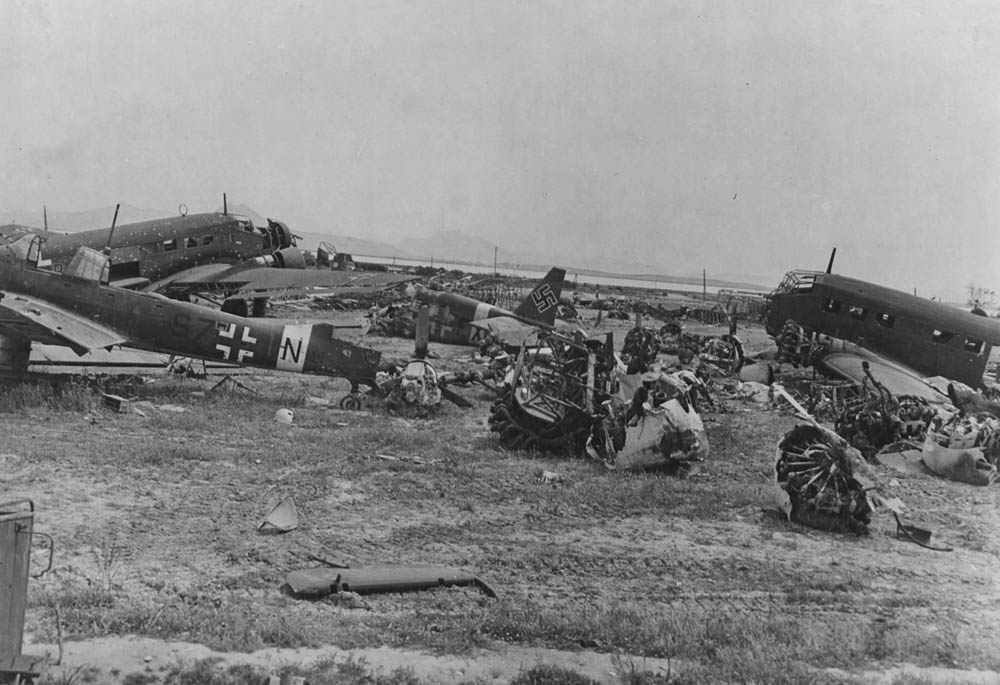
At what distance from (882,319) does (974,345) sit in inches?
89.7

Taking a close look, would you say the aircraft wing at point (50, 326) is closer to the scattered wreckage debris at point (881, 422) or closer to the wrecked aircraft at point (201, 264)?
the wrecked aircraft at point (201, 264)

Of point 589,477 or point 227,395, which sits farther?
point 227,395

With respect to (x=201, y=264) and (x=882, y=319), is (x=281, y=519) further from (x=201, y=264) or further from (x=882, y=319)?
(x=882, y=319)

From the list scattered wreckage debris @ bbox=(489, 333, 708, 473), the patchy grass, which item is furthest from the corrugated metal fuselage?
scattered wreckage debris @ bbox=(489, 333, 708, 473)

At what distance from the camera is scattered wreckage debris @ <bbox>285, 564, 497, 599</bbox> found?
5.97 meters

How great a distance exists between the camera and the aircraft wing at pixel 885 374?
1545 centimetres

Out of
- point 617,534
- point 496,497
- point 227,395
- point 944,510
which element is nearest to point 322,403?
point 227,395

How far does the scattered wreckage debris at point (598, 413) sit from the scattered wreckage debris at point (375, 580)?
14.8ft

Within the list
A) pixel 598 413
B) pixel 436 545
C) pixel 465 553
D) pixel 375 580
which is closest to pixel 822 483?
→ pixel 598 413

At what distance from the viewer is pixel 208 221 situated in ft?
74.1

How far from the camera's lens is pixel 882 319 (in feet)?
66.5

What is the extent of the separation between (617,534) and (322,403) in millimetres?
7629

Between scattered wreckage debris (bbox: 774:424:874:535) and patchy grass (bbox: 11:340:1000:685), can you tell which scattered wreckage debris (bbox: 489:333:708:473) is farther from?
scattered wreckage debris (bbox: 774:424:874:535)

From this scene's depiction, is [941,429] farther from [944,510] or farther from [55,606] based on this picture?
[55,606]
